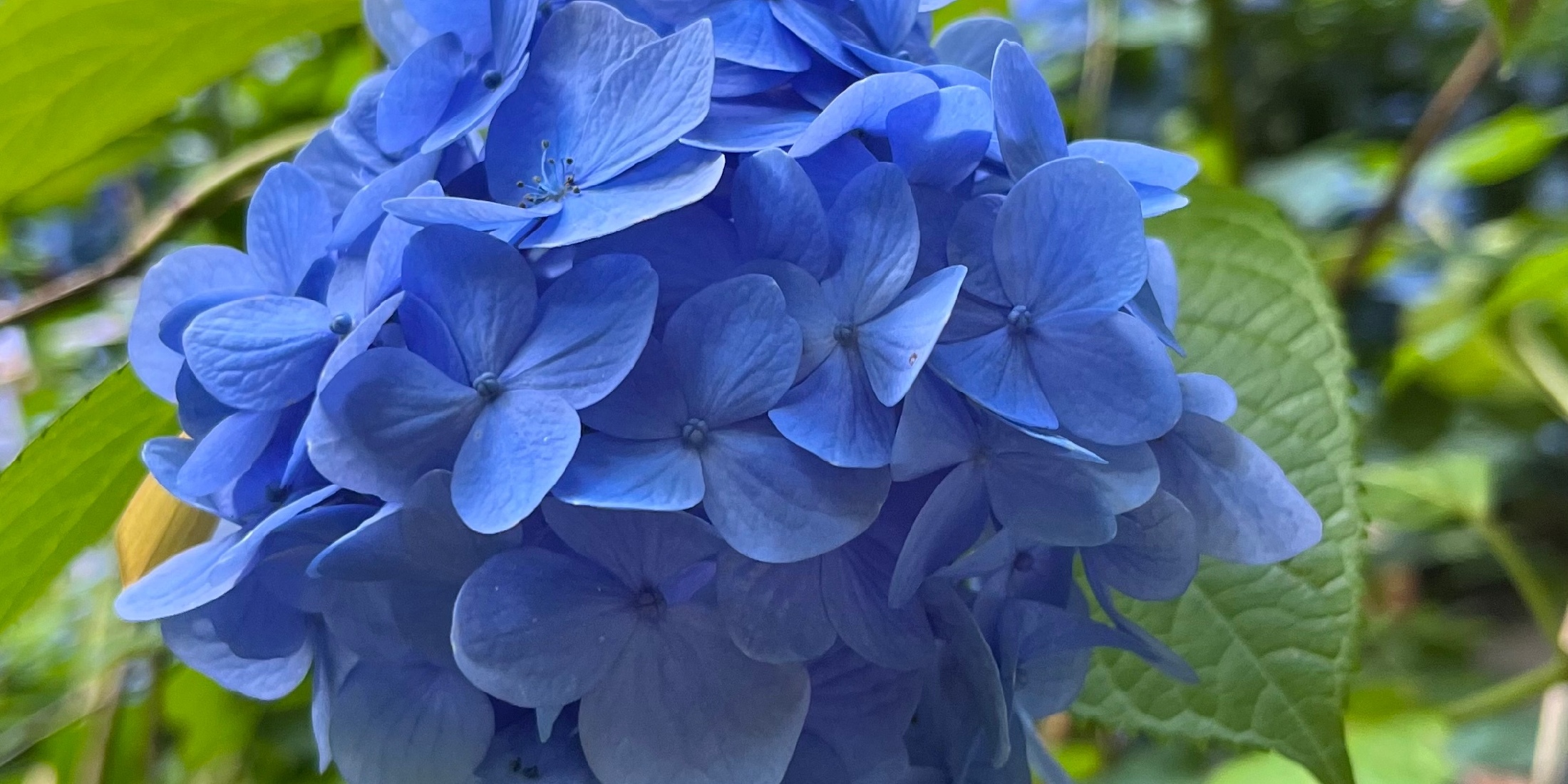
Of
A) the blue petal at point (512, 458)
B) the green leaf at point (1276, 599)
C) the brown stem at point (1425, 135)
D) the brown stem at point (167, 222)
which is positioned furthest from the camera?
the brown stem at point (1425, 135)

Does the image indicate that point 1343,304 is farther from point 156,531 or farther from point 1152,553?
point 156,531

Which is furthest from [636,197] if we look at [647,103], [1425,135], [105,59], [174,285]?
[1425,135]

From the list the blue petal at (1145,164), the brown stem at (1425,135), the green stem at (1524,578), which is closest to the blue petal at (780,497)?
the blue petal at (1145,164)

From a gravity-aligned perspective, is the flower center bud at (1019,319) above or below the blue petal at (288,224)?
below

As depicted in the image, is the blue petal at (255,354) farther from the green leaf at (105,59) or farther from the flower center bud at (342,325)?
the green leaf at (105,59)

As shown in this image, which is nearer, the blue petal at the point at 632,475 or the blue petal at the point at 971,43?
the blue petal at the point at 632,475

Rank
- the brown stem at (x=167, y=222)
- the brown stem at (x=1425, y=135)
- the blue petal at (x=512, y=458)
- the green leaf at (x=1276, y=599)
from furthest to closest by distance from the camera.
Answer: the brown stem at (x=1425, y=135)
the brown stem at (x=167, y=222)
the green leaf at (x=1276, y=599)
the blue petal at (x=512, y=458)

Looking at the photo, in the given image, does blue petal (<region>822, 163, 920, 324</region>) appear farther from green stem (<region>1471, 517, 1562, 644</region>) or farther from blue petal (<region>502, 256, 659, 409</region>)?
green stem (<region>1471, 517, 1562, 644</region>)

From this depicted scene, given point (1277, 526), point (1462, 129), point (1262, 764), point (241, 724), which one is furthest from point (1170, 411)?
point (1462, 129)
